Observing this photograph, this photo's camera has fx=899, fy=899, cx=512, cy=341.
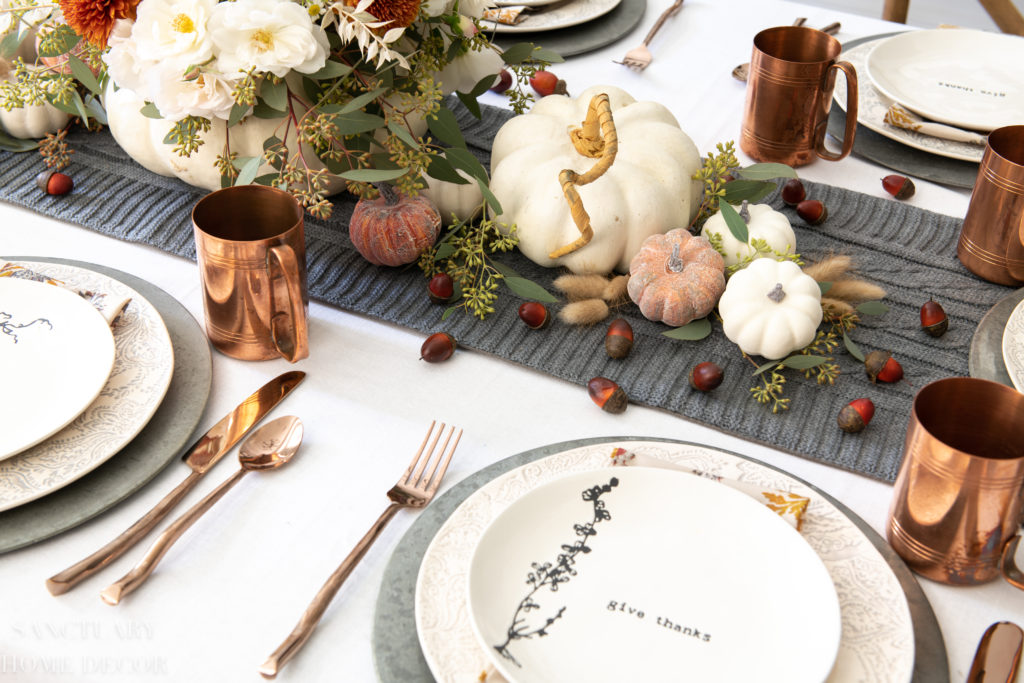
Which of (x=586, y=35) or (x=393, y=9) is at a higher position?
(x=393, y=9)

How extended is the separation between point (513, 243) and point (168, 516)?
1.42ft

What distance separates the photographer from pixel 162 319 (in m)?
0.86

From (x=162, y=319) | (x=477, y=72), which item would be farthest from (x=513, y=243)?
(x=162, y=319)

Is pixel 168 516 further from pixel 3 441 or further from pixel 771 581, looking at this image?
pixel 771 581

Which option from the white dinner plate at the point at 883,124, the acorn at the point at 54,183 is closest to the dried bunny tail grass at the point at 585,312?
the white dinner plate at the point at 883,124

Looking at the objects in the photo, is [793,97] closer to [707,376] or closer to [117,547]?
[707,376]

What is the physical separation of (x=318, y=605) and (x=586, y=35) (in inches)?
42.8

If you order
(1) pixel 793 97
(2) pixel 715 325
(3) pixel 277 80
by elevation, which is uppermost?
(3) pixel 277 80

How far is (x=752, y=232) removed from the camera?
936 mm

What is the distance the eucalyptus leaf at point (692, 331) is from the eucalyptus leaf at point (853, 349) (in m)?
0.13

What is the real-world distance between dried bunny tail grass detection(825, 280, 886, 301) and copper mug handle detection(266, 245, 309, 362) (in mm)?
531

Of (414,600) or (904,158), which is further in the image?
(904,158)

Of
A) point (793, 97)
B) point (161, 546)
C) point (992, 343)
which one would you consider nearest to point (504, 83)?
point (793, 97)

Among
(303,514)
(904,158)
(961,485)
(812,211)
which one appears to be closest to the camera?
(961,485)
